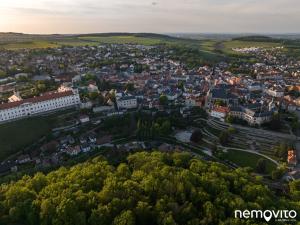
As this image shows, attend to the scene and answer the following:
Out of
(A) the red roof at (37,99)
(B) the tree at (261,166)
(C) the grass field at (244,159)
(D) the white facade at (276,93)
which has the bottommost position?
(C) the grass field at (244,159)

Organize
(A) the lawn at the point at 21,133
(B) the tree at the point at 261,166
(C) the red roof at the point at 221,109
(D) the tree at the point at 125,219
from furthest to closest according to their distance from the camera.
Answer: (C) the red roof at the point at 221,109, (A) the lawn at the point at 21,133, (B) the tree at the point at 261,166, (D) the tree at the point at 125,219

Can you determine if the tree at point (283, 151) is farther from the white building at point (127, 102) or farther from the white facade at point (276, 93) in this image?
the white facade at point (276, 93)

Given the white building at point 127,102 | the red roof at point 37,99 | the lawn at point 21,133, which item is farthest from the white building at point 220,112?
the lawn at point 21,133

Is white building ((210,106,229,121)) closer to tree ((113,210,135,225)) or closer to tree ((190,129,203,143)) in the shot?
tree ((190,129,203,143))

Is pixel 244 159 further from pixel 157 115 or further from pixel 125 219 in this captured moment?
pixel 125 219

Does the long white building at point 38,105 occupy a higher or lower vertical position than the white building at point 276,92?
higher

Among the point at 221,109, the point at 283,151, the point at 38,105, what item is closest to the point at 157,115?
the point at 221,109
